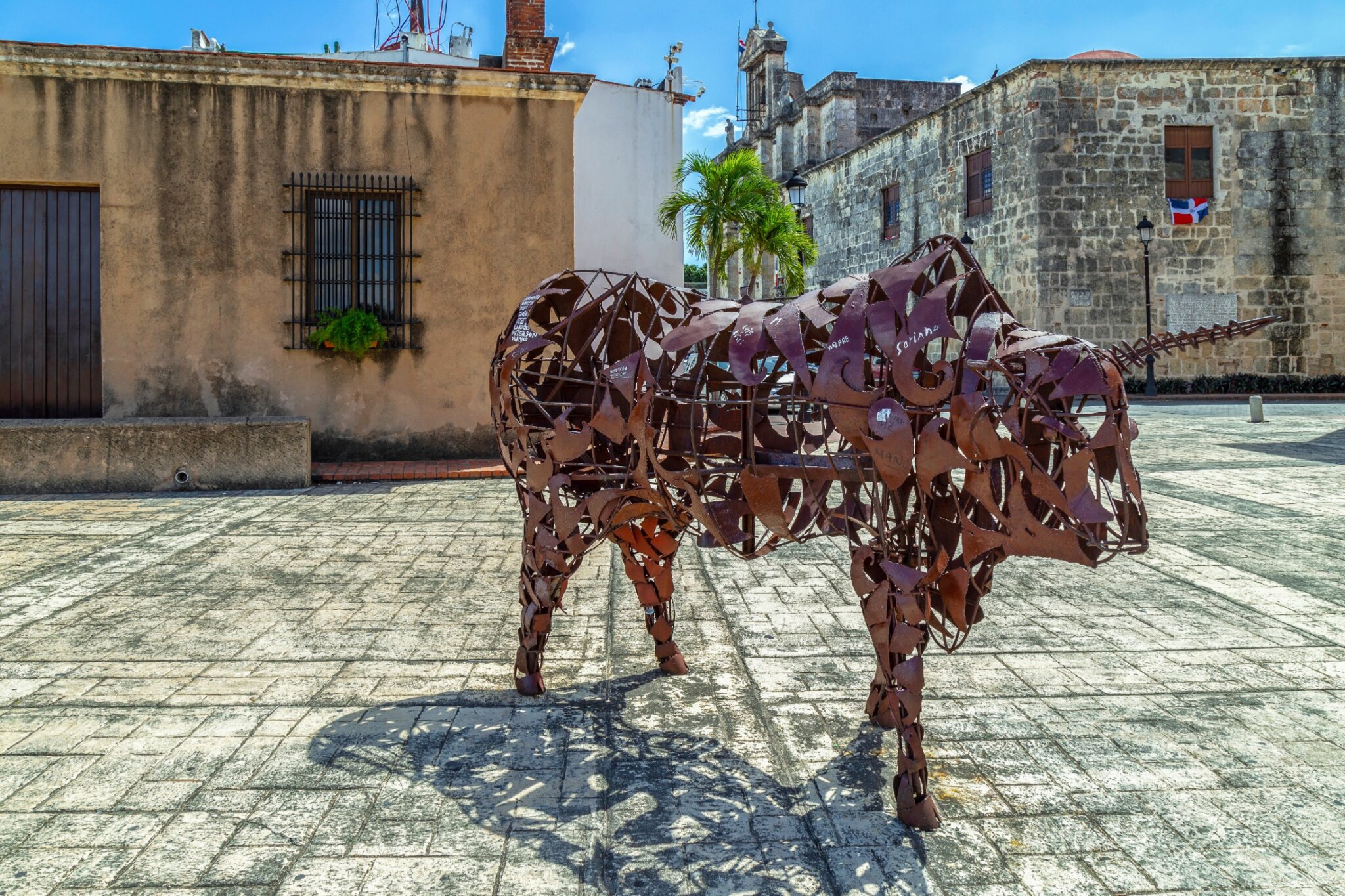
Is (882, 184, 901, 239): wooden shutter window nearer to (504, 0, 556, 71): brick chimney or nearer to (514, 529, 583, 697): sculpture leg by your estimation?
(504, 0, 556, 71): brick chimney

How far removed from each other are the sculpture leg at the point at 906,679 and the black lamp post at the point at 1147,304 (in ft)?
67.4

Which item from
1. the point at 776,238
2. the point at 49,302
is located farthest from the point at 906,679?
the point at 776,238

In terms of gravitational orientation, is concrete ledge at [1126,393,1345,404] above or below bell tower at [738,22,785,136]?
below

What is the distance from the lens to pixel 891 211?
29.0 meters

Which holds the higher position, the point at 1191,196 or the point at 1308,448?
the point at 1191,196

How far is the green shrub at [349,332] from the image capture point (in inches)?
430

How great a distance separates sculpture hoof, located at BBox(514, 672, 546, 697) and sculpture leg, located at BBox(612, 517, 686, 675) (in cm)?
58

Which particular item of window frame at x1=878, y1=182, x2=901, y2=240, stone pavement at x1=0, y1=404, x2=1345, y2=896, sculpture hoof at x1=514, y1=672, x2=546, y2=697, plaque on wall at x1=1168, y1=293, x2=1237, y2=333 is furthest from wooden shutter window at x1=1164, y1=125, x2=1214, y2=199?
sculpture hoof at x1=514, y1=672, x2=546, y2=697

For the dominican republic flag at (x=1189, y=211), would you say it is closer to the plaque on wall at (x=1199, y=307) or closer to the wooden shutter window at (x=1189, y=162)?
the wooden shutter window at (x=1189, y=162)

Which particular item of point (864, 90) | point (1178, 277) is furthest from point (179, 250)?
point (864, 90)

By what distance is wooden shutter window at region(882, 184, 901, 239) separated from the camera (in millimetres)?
28422

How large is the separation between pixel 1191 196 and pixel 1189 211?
554 mm

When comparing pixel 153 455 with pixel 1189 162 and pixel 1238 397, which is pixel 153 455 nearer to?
pixel 1238 397

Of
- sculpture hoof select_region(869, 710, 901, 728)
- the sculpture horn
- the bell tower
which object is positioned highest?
the bell tower
